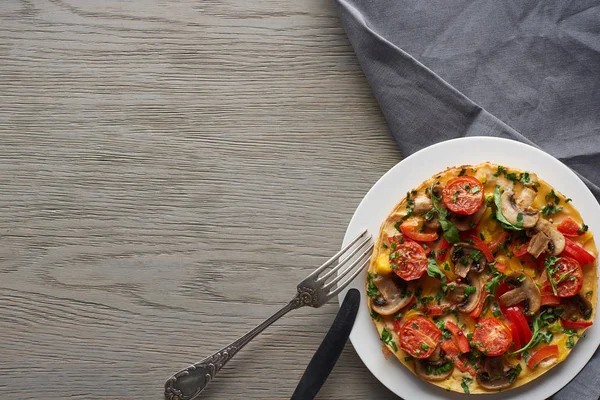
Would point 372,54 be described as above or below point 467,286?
above

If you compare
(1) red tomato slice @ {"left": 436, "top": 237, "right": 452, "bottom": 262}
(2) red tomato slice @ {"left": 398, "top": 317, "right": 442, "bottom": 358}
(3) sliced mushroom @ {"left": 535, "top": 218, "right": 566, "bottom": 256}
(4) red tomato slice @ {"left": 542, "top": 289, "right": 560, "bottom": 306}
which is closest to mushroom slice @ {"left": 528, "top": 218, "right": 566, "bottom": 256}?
(3) sliced mushroom @ {"left": 535, "top": 218, "right": 566, "bottom": 256}

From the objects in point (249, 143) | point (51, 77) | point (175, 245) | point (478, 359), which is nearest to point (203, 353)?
point (175, 245)

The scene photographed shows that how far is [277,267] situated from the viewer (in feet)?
13.3

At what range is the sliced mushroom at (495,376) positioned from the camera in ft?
11.6

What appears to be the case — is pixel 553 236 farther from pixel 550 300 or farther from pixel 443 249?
pixel 443 249

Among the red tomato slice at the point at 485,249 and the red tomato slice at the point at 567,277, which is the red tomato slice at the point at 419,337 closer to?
the red tomato slice at the point at 485,249

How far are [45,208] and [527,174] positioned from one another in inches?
110

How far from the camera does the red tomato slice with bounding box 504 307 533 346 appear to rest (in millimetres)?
3523

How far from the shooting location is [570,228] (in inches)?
139

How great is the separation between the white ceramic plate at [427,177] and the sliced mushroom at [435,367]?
0.38ft

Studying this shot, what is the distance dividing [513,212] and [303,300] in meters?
1.21

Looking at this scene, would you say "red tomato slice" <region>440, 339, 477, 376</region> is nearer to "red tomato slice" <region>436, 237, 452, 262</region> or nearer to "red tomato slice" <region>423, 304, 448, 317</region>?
"red tomato slice" <region>423, 304, 448, 317</region>

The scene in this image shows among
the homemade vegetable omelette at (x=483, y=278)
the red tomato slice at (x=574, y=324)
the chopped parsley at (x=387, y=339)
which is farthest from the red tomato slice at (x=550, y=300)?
the chopped parsley at (x=387, y=339)

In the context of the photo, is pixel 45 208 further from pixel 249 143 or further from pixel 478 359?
pixel 478 359
